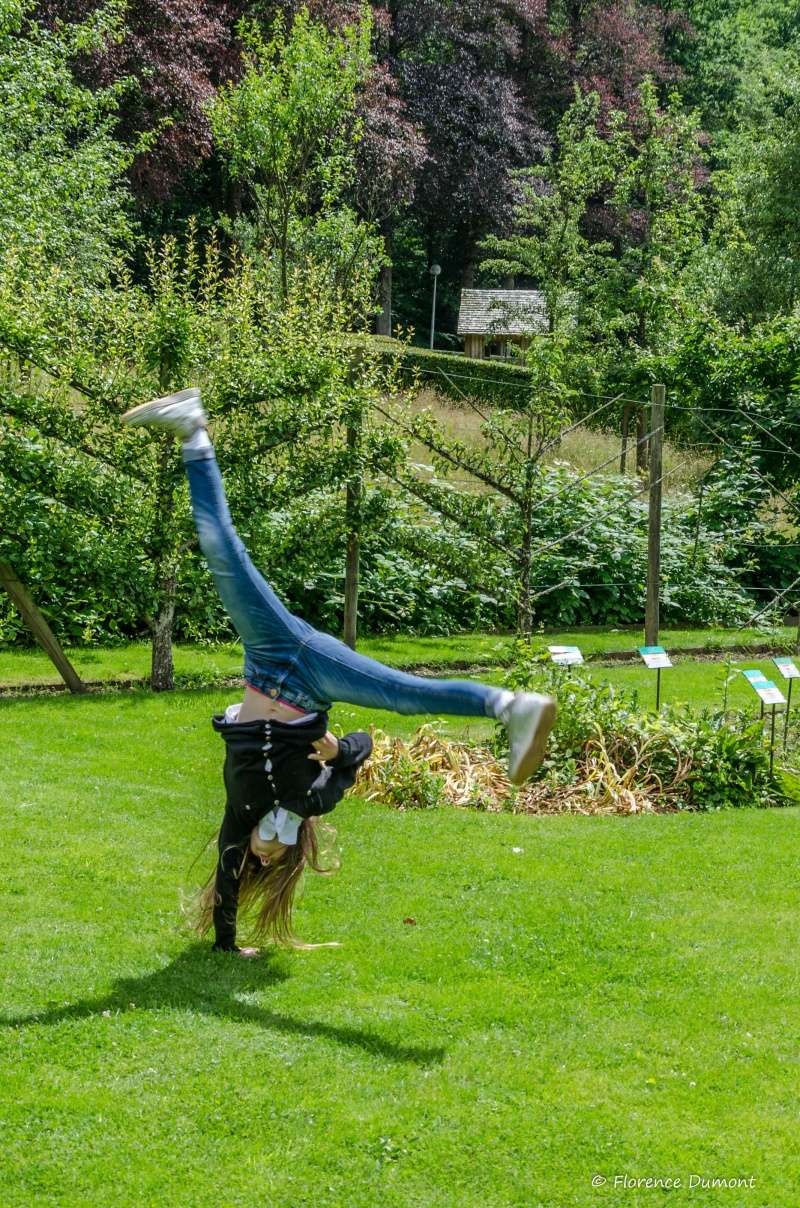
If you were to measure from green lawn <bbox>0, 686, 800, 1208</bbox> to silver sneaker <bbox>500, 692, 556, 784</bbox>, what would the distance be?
122cm

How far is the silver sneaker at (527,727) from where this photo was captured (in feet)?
14.8

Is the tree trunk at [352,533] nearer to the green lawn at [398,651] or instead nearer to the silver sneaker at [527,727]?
the green lawn at [398,651]

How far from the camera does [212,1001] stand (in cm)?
555

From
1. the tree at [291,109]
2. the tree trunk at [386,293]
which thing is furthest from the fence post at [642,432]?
the tree trunk at [386,293]

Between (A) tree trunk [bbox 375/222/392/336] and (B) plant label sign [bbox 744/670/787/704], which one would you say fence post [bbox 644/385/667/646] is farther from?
(A) tree trunk [bbox 375/222/392/336]

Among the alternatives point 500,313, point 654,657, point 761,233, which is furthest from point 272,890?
point 500,313

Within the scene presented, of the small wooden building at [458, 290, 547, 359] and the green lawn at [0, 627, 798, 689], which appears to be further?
the small wooden building at [458, 290, 547, 359]

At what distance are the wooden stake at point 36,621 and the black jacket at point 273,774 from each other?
583 cm

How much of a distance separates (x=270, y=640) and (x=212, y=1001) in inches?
60.0

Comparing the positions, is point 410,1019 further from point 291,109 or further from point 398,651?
point 291,109

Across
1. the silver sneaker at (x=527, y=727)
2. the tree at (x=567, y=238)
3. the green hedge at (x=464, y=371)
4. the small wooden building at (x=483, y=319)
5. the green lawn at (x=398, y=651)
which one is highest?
the tree at (x=567, y=238)

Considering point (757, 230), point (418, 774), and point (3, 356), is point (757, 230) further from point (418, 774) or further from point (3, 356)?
point (418, 774)

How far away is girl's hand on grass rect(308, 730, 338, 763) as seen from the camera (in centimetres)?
555

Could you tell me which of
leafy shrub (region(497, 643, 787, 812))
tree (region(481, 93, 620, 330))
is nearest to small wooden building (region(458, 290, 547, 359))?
tree (region(481, 93, 620, 330))
